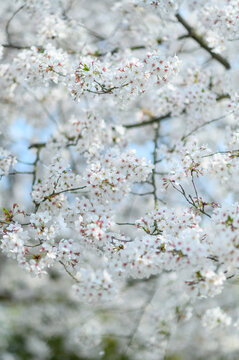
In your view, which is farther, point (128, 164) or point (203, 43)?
point (203, 43)

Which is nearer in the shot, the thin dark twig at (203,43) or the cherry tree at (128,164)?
the cherry tree at (128,164)

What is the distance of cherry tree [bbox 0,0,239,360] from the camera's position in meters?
3.28

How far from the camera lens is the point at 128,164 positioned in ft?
14.3

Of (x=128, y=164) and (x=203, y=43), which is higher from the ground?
(x=203, y=43)

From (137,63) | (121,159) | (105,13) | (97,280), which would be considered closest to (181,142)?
(121,159)

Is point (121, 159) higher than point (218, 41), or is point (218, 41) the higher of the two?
point (218, 41)

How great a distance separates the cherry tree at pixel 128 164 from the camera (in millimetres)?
3281

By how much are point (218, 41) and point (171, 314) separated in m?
3.95

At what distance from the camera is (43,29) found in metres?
5.43

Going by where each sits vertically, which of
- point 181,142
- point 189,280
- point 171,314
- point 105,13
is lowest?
point 189,280

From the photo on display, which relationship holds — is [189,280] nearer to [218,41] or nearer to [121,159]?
[121,159]

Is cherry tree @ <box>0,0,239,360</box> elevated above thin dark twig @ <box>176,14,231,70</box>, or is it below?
below

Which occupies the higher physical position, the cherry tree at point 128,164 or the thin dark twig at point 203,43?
the thin dark twig at point 203,43

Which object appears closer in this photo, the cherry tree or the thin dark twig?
the cherry tree
